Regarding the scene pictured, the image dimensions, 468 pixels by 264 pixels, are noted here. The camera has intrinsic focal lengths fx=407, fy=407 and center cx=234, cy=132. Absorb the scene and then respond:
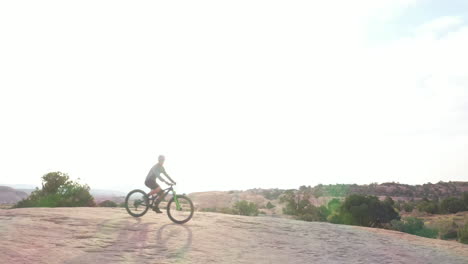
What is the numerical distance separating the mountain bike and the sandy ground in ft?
1.06

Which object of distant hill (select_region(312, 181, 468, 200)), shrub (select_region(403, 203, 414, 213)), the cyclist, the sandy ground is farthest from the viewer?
distant hill (select_region(312, 181, 468, 200))

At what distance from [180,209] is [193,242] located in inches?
106

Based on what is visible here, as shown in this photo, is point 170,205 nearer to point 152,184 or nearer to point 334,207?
point 152,184

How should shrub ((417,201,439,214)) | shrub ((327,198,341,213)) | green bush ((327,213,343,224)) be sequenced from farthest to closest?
Result: shrub ((417,201,439,214)) < shrub ((327,198,341,213)) < green bush ((327,213,343,224))

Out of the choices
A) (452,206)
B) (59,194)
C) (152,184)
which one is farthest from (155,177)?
(452,206)

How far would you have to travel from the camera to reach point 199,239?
39.4 ft

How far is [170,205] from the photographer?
45.8 feet

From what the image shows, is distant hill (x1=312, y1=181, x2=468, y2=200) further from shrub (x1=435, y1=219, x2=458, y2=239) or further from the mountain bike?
the mountain bike

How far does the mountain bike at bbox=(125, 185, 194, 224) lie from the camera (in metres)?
13.8

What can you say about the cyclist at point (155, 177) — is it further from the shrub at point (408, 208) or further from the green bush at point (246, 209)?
the shrub at point (408, 208)

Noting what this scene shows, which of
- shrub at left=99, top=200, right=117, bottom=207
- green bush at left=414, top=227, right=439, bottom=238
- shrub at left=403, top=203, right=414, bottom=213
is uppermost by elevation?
shrub at left=99, top=200, right=117, bottom=207

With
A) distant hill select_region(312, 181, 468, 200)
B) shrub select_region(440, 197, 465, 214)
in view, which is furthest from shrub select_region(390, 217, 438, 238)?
distant hill select_region(312, 181, 468, 200)

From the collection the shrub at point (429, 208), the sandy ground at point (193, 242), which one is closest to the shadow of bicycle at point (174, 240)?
the sandy ground at point (193, 242)

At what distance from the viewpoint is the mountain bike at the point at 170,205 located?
1379 centimetres
